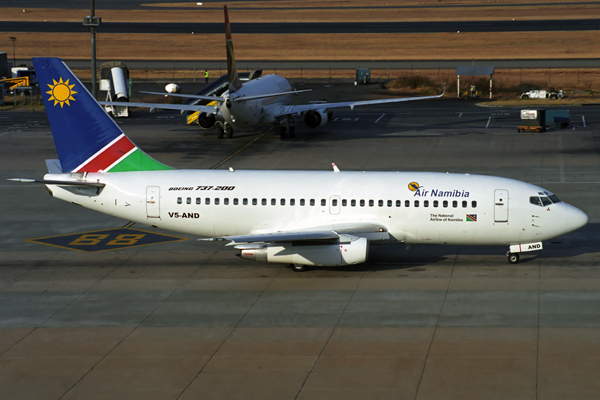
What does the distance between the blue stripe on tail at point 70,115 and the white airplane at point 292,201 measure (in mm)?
45

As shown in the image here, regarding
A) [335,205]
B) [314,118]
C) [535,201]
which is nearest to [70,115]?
[335,205]

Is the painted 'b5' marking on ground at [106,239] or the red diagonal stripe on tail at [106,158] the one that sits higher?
the red diagonal stripe on tail at [106,158]

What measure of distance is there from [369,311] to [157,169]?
1295 cm

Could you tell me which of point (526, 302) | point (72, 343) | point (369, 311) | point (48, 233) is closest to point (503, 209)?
point (526, 302)

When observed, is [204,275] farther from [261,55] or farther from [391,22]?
[391,22]

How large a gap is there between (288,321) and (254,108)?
136 feet

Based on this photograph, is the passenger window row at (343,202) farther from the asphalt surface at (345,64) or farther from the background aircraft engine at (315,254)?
the asphalt surface at (345,64)

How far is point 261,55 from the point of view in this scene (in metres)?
130

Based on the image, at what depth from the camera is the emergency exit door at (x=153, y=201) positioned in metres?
34.1

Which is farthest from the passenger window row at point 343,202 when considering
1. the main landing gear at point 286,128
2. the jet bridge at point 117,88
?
the jet bridge at point 117,88

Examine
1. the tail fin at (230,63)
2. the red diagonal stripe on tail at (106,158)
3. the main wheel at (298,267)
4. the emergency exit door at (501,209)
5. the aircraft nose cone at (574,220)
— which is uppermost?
the tail fin at (230,63)

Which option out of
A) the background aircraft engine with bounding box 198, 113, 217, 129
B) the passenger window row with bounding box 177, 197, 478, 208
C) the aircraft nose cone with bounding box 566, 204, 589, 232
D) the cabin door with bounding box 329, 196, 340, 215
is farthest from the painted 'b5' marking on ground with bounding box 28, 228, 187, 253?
the background aircraft engine with bounding box 198, 113, 217, 129

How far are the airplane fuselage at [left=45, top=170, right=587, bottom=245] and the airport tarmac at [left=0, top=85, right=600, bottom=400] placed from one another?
1802 millimetres

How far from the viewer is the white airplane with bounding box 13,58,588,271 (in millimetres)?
33125
